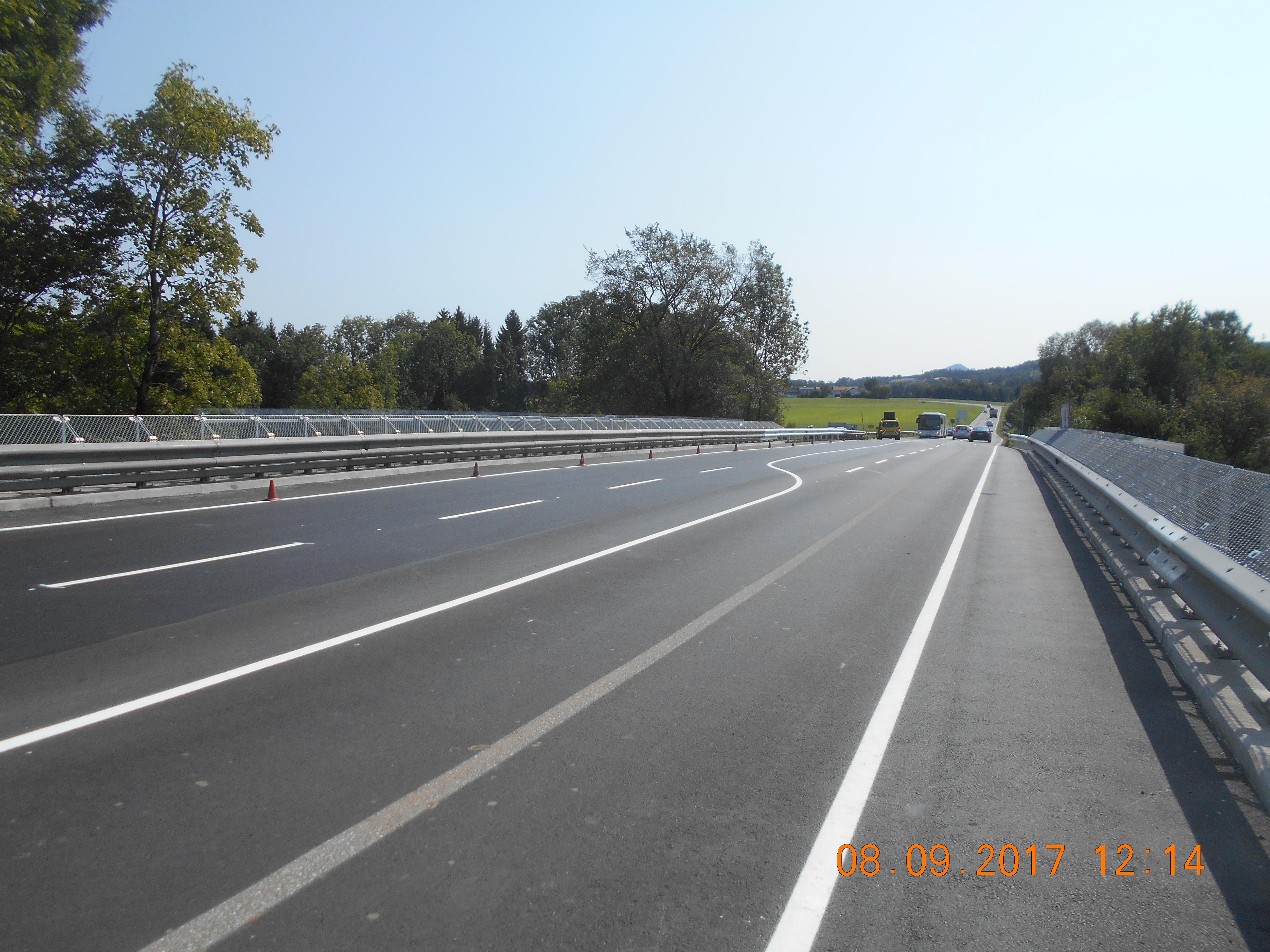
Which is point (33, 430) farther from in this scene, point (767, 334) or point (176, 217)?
point (767, 334)

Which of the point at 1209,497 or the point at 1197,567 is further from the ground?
the point at 1209,497

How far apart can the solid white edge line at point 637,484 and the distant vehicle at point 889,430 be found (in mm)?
59405

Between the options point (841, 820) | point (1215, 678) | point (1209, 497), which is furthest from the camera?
point (1209, 497)

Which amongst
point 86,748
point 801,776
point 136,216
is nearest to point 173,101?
point 136,216

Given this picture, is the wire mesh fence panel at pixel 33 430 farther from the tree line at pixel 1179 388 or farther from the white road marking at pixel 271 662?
the tree line at pixel 1179 388

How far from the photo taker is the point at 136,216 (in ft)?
105

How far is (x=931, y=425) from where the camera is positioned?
83312mm

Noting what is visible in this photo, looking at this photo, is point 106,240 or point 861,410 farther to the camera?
point 861,410

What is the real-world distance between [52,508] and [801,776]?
46.1 ft

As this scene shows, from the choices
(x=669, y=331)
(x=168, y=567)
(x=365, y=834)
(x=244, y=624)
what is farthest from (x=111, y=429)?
(x=669, y=331)

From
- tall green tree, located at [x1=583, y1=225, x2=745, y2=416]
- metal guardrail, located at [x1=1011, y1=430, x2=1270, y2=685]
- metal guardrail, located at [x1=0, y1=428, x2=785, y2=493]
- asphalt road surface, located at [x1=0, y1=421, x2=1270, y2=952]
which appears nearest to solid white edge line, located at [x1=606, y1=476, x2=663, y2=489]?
metal guardrail, located at [x1=0, y1=428, x2=785, y2=493]

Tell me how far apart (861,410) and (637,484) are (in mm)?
129728

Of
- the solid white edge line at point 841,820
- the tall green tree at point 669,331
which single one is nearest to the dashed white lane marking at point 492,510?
the solid white edge line at point 841,820

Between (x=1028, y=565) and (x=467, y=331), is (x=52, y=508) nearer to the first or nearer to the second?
(x=1028, y=565)
